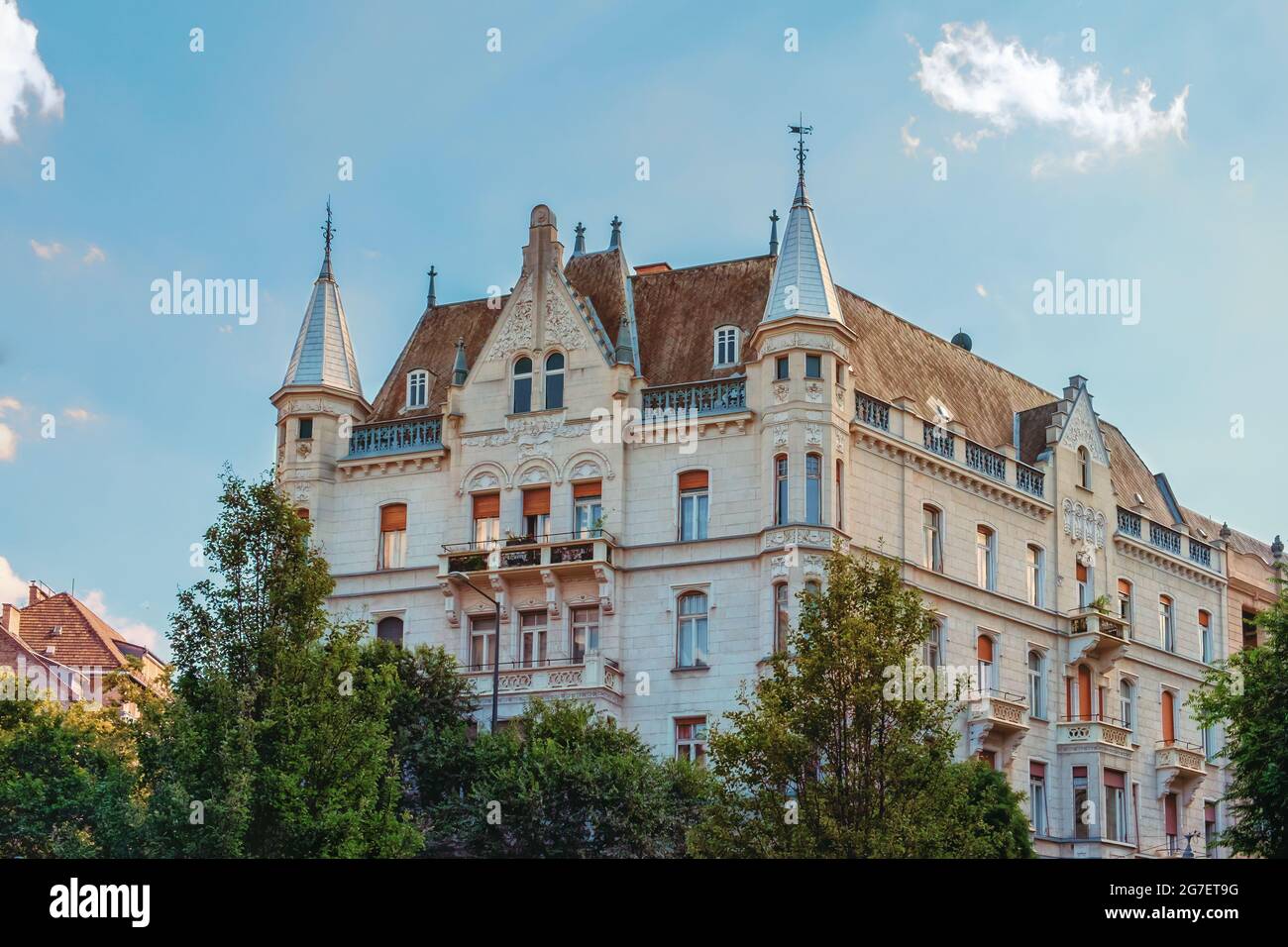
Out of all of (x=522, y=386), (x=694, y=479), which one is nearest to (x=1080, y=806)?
(x=694, y=479)

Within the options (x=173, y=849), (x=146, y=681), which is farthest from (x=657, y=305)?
(x=146, y=681)

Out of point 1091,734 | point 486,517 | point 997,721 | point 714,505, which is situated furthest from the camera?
point 1091,734

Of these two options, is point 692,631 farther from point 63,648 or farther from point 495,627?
point 63,648

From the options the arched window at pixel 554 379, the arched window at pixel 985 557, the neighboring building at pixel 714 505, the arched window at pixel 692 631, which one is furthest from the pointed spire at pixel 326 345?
the arched window at pixel 985 557

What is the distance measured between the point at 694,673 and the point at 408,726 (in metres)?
9.41

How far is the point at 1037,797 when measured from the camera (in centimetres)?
6475

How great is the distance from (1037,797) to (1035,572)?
8293mm

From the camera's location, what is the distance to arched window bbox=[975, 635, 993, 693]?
2537 inches

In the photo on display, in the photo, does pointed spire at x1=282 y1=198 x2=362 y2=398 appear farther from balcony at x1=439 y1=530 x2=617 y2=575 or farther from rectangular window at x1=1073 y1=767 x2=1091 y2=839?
rectangular window at x1=1073 y1=767 x2=1091 y2=839

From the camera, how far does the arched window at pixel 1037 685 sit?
66625 mm

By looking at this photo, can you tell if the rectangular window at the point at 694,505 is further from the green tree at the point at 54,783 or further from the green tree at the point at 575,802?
the green tree at the point at 54,783
